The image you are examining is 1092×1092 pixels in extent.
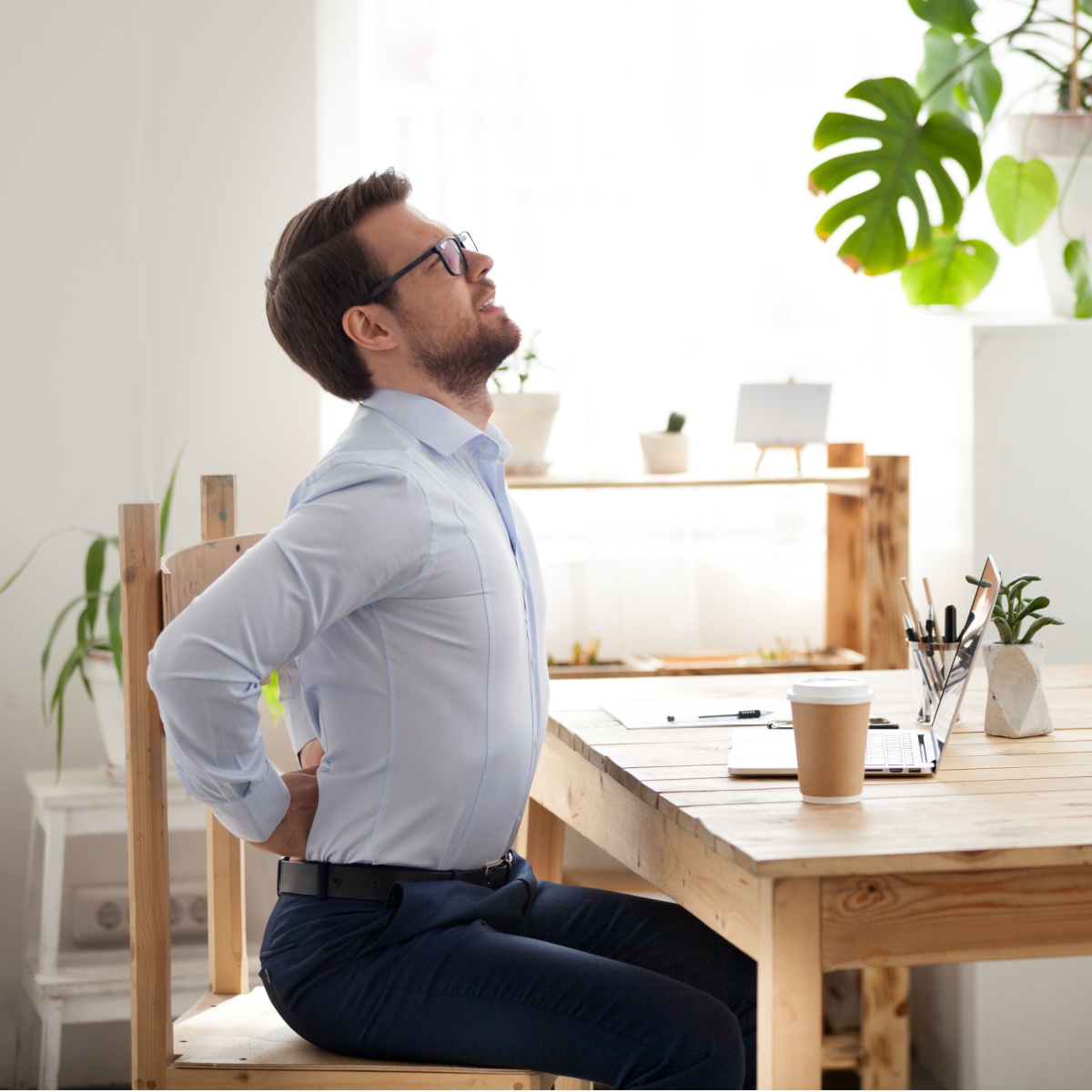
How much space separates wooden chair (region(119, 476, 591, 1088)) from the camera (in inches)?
53.2

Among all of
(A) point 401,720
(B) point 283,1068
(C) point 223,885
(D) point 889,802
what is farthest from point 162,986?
(D) point 889,802

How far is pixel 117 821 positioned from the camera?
2473 mm

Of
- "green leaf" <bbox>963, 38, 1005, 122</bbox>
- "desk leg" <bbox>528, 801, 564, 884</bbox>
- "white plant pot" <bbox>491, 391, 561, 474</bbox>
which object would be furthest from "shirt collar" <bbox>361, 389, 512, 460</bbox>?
"green leaf" <bbox>963, 38, 1005, 122</bbox>

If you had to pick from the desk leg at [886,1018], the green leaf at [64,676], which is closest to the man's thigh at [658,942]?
the desk leg at [886,1018]

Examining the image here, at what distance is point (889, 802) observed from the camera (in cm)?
132

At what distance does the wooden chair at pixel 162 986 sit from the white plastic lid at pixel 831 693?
0.46 meters

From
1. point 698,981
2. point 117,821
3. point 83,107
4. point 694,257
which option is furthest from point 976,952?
point 83,107

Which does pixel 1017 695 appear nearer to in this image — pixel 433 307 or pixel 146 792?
pixel 433 307

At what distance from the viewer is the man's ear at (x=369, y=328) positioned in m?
1.51

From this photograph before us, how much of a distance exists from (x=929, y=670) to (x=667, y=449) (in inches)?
44.4

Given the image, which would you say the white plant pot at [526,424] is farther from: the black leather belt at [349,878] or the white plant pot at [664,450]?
the black leather belt at [349,878]

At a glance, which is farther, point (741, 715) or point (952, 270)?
point (952, 270)

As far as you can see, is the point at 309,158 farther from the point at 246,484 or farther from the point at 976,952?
the point at 976,952

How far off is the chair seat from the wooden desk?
0.27m
